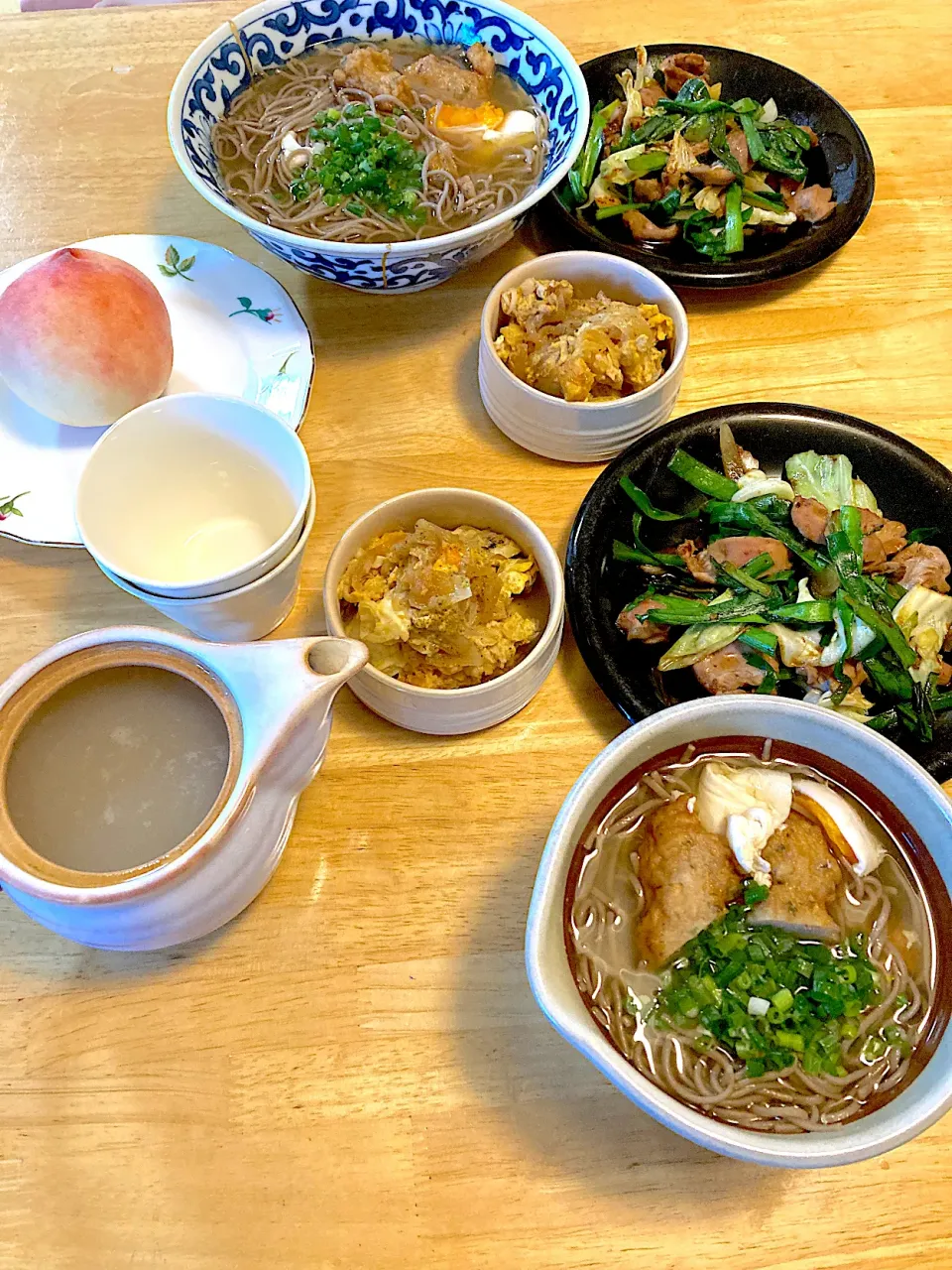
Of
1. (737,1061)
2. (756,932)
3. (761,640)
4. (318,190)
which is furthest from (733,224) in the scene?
(737,1061)

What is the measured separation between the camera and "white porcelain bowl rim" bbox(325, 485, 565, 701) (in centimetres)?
109

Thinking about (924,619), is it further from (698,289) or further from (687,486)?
(698,289)

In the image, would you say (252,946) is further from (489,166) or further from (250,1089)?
(489,166)

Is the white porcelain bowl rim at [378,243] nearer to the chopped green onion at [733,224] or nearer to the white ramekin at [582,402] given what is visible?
the white ramekin at [582,402]

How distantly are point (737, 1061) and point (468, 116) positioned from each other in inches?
60.1

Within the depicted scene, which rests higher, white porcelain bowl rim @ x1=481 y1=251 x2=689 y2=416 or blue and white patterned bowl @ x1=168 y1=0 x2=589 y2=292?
blue and white patterned bowl @ x1=168 y1=0 x2=589 y2=292

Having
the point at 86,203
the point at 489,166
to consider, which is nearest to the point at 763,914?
the point at 489,166

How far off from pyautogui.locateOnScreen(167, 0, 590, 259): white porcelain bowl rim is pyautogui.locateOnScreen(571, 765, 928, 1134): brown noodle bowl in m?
0.86

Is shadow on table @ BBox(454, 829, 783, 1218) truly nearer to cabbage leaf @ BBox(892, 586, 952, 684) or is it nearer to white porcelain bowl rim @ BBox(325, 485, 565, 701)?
white porcelain bowl rim @ BBox(325, 485, 565, 701)

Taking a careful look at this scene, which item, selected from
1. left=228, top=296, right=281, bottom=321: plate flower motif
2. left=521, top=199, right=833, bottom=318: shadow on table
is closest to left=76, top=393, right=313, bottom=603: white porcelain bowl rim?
left=228, top=296, right=281, bottom=321: plate flower motif

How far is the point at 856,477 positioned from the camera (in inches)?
51.6

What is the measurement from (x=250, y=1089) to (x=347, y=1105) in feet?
0.36

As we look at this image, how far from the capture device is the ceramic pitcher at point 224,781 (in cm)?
82

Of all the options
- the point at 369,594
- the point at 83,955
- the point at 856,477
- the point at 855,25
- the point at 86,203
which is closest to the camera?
the point at 83,955
